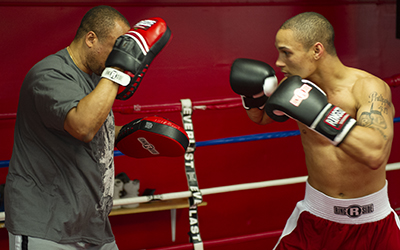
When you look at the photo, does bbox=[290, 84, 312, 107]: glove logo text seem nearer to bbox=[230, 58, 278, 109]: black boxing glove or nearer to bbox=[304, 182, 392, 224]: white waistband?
bbox=[230, 58, 278, 109]: black boxing glove

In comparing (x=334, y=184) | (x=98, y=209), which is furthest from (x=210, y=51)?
(x=98, y=209)

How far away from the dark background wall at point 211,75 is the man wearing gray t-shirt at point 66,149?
3.48 ft

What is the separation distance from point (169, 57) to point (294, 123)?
41.4 inches

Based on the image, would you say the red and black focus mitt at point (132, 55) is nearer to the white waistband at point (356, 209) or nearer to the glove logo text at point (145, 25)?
the glove logo text at point (145, 25)

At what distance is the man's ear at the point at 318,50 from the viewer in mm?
1608

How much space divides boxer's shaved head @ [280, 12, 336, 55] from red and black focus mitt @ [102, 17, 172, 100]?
1.84ft

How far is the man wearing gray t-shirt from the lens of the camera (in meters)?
1.26

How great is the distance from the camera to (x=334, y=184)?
66.0 inches

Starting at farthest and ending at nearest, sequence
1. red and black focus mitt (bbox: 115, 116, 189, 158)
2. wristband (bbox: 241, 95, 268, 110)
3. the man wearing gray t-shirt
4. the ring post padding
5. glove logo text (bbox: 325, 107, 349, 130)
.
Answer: the ring post padding
wristband (bbox: 241, 95, 268, 110)
red and black focus mitt (bbox: 115, 116, 189, 158)
glove logo text (bbox: 325, 107, 349, 130)
the man wearing gray t-shirt

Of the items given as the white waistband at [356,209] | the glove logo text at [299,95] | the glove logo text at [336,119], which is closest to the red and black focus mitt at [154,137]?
the glove logo text at [299,95]

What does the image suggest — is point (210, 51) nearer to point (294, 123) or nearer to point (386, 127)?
point (294, 123)

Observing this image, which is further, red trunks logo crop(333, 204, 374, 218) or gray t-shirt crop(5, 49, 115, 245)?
red trunks logo crop(333, 204, 374, 218)

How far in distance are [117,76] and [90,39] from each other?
0.74 ft

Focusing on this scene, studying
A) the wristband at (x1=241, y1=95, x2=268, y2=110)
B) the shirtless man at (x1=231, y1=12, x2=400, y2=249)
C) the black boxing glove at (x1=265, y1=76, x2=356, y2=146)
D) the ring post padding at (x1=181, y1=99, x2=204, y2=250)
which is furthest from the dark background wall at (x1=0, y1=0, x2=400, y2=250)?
the black boxing glove at (x1=265, y1=76, x2=356, y2=146)
